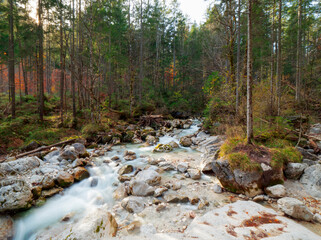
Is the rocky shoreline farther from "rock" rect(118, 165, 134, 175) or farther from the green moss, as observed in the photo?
the green moss

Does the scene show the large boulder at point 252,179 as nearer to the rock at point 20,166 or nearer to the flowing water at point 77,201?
the flowing water at point 77,201

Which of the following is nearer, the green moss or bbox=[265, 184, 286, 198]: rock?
bbox=[265, 184, 286, 198]: rock

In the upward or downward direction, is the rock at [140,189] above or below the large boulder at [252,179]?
below

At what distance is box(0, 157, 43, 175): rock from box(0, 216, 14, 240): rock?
6.86ft

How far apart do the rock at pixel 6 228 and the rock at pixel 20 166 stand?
6.86 feet

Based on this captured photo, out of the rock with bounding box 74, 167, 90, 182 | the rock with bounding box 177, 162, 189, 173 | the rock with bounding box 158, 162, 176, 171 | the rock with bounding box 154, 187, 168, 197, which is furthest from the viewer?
the rock with bounding box 158, 162, 176, 171

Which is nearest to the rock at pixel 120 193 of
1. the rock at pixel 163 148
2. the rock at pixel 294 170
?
the rock at pixel 163 148

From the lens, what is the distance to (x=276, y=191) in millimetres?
4105

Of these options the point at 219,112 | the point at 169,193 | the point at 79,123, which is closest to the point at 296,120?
the point at 219,112

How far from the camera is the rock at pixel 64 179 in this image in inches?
206

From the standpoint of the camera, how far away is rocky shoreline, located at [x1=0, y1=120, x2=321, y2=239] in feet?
10.2

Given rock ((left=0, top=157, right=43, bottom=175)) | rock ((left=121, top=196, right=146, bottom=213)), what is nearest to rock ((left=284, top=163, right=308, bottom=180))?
rock ((left=121, top=196, right=146, bottom=213))

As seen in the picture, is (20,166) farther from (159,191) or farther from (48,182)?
(159,191)

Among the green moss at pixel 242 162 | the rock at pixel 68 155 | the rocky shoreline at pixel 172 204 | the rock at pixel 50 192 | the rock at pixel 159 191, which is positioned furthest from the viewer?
the rock at pixel 68 155
